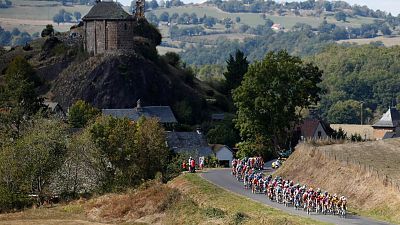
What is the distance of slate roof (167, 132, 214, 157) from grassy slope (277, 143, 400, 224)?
33608 mm

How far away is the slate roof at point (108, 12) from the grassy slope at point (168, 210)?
5974 cm

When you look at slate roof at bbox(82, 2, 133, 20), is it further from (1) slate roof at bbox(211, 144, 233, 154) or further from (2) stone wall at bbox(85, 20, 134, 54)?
(1) slate roof at bbox(211, 144, 233, 154)

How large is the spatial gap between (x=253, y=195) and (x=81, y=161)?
21205mm

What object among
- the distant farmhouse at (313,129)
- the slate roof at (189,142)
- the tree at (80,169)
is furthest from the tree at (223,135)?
the tree at (80,169)

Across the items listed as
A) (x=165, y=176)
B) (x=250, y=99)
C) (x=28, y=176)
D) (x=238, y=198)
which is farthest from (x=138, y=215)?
(x=250, y=99)

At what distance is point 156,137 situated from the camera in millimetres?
73125

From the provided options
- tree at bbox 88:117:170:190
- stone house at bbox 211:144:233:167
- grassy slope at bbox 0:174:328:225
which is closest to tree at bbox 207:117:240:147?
stone house at bbox 211:144:233:167

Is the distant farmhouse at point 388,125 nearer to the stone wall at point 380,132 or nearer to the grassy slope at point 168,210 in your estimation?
the stone wall at point 380,132

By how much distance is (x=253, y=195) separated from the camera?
2205 inches

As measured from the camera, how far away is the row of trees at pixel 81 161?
71500 millimetres

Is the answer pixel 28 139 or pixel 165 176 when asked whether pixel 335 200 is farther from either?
pixel 28 139

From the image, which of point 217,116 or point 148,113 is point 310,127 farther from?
point 148,113

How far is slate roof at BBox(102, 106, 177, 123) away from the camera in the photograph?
112500 millimetres

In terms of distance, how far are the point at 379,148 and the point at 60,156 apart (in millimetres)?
22859
